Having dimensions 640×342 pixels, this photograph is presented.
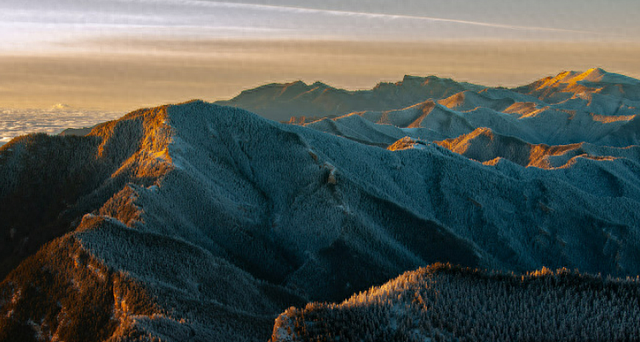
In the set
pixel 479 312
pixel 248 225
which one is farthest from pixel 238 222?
pixel 479 312

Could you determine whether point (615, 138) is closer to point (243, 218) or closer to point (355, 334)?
point (243, 218)

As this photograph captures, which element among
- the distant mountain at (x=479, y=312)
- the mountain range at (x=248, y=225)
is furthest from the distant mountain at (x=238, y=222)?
the distant mountain at (x=479, y=312)

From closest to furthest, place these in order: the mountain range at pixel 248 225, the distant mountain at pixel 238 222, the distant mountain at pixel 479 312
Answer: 1. the distant mountain at pixel 479 312
2. the mountain range at pixel 248 225
3. the distant mountain at pixel 238 222

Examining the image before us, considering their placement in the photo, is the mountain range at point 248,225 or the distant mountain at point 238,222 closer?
the mountain range at point 248,225

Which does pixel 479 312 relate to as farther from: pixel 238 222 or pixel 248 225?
pixel 248 225

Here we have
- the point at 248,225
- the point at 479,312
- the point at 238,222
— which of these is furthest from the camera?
the point at 248,225

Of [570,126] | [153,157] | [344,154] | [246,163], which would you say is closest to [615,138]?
[570,126]

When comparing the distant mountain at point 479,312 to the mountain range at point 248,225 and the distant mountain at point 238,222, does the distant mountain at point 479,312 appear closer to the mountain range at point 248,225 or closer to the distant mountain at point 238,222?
the mountain range at point 248,225
